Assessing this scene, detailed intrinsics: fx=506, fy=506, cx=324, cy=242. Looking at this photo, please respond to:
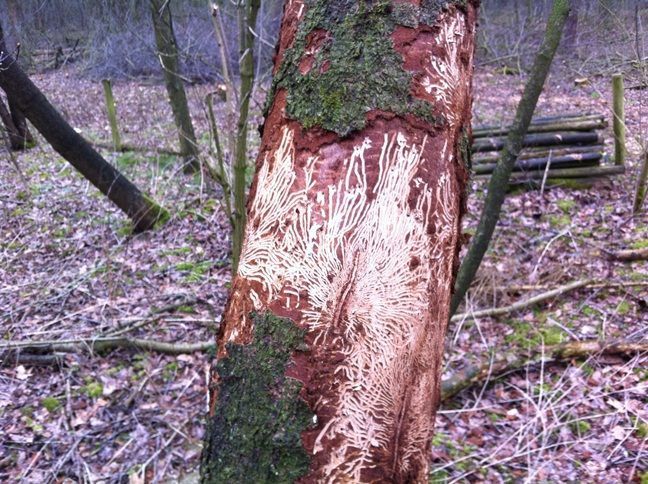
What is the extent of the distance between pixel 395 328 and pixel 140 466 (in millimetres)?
2863

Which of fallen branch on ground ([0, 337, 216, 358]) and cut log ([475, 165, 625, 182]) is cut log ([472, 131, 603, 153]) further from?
fallen branch on ground ([0, 337, 216, 358])

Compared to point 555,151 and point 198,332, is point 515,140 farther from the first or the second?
point 555,151

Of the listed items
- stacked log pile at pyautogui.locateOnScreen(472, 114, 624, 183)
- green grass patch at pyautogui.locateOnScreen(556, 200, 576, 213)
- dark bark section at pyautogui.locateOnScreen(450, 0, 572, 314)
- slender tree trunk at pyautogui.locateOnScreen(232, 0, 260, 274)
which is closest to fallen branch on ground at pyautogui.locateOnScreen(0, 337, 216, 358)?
slender tree trunk at pyautogui.locateOnScreen(232, 0, 260, 274)

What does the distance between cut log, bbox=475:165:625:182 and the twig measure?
2.59 meters

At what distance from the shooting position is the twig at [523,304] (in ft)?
15.2

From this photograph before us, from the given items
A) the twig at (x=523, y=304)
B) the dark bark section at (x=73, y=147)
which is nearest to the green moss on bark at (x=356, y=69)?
the twig at (x=523, y=304)

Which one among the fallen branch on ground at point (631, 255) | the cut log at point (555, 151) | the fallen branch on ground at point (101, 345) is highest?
the cut log at point (555, 151)

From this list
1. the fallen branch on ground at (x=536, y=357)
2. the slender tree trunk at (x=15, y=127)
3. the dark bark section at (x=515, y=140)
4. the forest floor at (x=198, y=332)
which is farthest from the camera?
→ the slender tree trunk at (x=15, y=127)

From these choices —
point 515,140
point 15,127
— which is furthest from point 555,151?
point 15,127

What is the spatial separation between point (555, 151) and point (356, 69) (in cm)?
718

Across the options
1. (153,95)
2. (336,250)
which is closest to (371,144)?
(336,250)

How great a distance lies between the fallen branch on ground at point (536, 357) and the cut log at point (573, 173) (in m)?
3.52

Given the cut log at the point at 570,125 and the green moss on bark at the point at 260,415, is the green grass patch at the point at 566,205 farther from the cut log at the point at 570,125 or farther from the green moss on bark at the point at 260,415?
the green moss on bark at the point at 260,415

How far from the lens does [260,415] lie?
0.91 metres
